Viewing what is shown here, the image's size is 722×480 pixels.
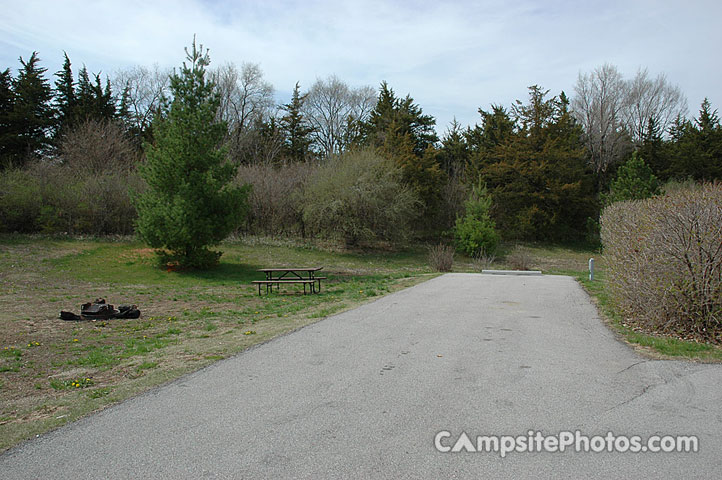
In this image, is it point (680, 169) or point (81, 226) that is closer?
point (81, 226)

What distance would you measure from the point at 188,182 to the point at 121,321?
1154cm

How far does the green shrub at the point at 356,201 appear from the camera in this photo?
32.4 meters

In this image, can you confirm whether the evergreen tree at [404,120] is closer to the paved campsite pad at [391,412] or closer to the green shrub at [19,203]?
the green shrub at [19,203]

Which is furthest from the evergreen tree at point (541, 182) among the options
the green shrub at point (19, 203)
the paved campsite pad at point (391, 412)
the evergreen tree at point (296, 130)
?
the paved campsite pad at point (391, 412)

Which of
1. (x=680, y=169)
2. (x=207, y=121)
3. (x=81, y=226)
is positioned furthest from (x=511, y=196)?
(x=81, y=226)

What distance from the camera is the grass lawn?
5730 mm

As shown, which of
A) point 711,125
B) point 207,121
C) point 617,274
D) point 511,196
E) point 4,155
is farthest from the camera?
point 711,125

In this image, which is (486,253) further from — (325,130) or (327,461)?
(327,461)

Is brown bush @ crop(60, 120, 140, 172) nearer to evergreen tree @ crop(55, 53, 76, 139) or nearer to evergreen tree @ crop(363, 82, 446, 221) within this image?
evergreen tree @ crop(55, 53, 76, 139)

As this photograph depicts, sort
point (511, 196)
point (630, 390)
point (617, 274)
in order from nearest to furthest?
1. point (630, 390)
2. point (617, 274)
3. point (511, 196)

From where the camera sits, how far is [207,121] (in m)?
22.4

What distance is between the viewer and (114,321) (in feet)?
36.4

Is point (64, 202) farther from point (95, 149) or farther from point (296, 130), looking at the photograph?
point (296, 130)

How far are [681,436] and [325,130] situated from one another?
5307 cm
